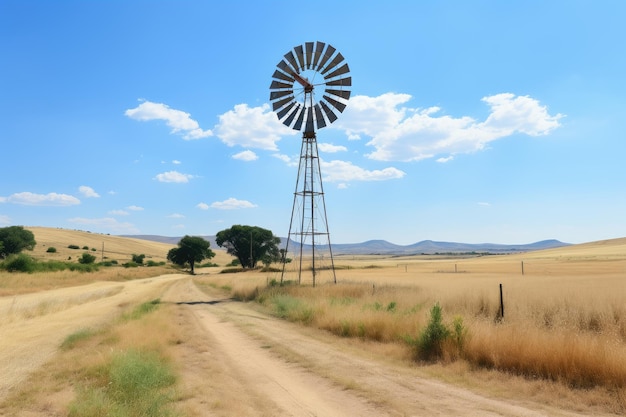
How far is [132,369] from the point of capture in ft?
32.0

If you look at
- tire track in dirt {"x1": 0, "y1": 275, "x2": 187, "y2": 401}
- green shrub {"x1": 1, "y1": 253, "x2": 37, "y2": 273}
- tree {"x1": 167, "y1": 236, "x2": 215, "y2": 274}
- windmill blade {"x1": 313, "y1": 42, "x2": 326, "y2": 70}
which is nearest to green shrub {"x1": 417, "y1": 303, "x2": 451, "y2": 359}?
tire track in dirt {"x1": 0, "y1": 275, "x2": 187, "y2": 401}

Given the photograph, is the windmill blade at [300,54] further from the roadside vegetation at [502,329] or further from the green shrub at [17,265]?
the green shrub at [17,265]

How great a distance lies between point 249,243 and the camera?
364 feet

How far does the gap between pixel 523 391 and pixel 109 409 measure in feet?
26.5

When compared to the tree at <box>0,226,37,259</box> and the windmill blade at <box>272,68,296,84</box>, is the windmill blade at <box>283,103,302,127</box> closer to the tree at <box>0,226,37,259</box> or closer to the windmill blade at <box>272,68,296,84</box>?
the windmill blade at <box>272,68,296,84</box>

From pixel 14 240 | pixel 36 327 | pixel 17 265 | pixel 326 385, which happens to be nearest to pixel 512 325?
pixel 326 385

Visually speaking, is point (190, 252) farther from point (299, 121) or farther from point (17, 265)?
point (299, 121)

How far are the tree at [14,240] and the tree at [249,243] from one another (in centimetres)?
4251

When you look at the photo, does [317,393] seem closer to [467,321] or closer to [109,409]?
[109,409]

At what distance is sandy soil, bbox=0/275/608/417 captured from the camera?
8273 mm

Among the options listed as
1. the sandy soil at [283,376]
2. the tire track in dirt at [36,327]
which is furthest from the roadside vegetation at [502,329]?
the tire track in dirt at [36,327]

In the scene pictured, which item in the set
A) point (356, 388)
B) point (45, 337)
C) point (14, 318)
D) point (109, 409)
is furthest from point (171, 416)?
point (14, 318)

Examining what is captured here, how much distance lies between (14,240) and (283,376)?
103692mm

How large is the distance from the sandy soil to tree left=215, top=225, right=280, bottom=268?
298 feet
